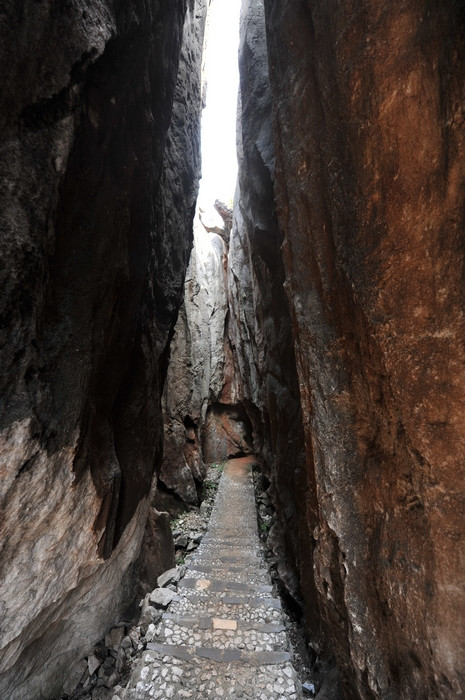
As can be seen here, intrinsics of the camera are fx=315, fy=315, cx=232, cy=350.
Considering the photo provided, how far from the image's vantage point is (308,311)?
135 inches

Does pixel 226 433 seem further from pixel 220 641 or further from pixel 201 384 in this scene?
pixel 220 641

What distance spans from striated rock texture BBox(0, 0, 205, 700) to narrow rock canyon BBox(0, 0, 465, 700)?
0.02m

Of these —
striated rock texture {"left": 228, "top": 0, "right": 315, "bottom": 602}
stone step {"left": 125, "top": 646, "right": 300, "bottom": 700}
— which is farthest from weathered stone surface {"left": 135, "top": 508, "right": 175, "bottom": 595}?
striated rock texture {"left": 228, "top": 0, "right": 315, "bottom": 602}

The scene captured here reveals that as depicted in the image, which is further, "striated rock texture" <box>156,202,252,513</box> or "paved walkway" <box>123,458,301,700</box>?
"striated rock texture" <box>156,202,252,513</box>

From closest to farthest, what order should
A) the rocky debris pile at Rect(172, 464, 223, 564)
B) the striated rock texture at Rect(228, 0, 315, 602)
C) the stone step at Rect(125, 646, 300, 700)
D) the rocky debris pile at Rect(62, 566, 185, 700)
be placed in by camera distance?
the stone step at Rect(125, 646, 300, 700) < the rocky debris pile at Rect(62, 566, 185, 700) < the striated rock texture at Rect(228, 0, 315, 602) < the rocky debris pile at Rect(172, 464, 223, 564)

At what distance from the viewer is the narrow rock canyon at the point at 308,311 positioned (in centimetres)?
201

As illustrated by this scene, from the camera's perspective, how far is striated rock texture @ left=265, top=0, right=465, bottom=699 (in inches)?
76.2

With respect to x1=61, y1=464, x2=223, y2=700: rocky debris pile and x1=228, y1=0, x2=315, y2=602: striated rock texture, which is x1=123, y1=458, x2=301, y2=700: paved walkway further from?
x1=228, y1=0, x2=315, y2=602: striated rock texture

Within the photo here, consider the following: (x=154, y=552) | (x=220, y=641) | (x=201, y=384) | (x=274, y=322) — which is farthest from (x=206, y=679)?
(x=201, y=384)

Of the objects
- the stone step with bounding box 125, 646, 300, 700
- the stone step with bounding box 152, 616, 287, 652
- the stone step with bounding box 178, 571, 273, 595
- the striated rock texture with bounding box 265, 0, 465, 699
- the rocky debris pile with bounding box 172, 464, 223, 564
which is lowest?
the stone step with bounding box 125, 646, 300, 700

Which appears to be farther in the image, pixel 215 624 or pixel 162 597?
pixel 162 597

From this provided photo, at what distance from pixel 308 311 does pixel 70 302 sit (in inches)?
95.9

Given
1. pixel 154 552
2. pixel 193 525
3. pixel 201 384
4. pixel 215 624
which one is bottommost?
pixel 215 624

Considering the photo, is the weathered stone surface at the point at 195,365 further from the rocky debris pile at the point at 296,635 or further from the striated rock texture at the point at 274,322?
the striated rock texture at the point at 274,322
